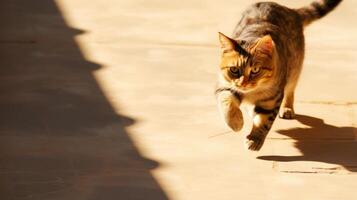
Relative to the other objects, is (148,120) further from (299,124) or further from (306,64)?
(306,64)

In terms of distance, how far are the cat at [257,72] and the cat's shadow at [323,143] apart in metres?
0.25

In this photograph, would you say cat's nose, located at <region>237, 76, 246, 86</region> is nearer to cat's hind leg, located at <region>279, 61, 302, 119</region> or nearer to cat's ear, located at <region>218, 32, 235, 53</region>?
cat's ear, located at <region>218, 32, 235, 53</region>

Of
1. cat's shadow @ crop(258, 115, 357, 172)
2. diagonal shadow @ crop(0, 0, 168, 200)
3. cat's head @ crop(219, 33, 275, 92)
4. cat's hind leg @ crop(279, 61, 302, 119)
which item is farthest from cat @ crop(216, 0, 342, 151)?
diagonal shadow @ crop(0, 0, 168, 200)

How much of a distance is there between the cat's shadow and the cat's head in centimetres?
55

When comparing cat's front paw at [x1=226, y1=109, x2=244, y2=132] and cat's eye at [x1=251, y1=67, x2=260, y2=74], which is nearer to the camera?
cat's eye at [x1=251, y1=67, x2=260, y2=74]

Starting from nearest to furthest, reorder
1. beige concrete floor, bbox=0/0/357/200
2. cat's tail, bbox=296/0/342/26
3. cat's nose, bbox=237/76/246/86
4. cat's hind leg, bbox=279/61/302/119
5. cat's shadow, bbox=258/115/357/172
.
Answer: beige concrete floor, bbox=0/0/357/200
cat's nose, bbox=237/76/246/86
cat's shadow, bbox=258/115/357/172
cat's hind leg, bbox=279/61/302/119
cat's tail, bbox=296/0/342/26

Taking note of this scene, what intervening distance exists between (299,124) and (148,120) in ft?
3.79

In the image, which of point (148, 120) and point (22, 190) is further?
point (148, 120)

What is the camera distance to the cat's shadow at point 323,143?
6.81 meters

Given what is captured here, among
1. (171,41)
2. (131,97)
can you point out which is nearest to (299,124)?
(131,97)

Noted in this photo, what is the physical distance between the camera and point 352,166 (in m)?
6.71

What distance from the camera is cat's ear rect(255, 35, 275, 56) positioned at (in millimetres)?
6672

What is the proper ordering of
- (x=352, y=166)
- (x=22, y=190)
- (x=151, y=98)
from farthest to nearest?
(x=151, y=98) < (x=352, y=166) < (x=22, y=190)

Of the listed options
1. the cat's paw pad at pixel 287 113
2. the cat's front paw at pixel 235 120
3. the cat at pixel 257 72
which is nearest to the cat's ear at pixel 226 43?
the cat at pixel 257 72
